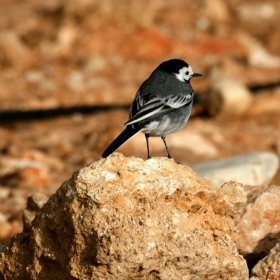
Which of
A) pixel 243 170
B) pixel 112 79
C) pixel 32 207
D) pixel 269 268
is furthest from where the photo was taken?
pixel 112 79

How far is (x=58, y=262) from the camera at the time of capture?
4.61 metres

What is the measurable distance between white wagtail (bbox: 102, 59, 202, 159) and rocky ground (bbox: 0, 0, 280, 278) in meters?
1.83

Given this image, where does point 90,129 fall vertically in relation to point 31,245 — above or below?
below

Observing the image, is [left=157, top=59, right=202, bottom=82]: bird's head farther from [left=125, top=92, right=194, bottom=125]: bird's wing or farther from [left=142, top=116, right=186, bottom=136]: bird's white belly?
[left=142, top=116, right=186, bottom=136]: bird's white belly

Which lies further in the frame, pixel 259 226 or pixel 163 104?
pixel 163 104

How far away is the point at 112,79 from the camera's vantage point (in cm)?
1371

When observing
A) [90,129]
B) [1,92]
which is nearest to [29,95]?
[1,92]

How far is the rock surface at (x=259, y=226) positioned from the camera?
566 cm

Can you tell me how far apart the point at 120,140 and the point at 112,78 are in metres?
7.94

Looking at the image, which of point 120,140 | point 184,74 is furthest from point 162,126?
point 184,74

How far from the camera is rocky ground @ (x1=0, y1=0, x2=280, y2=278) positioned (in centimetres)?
984

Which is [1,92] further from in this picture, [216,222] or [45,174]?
[216,222]

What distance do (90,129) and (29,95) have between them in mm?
2181

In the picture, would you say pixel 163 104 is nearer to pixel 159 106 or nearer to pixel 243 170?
pixel 159 106
